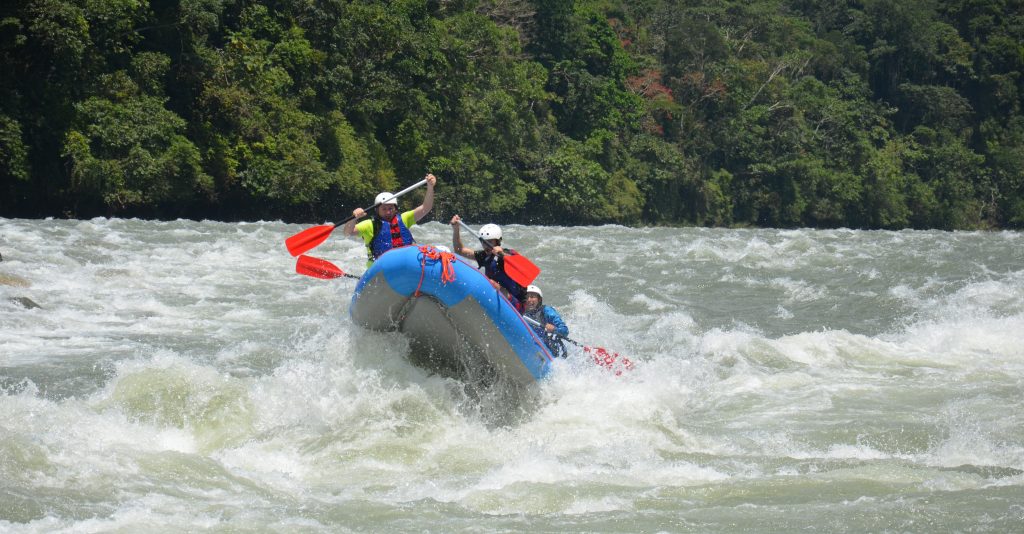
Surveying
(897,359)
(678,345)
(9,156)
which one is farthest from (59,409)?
(9,156)

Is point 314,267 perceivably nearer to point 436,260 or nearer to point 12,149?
point 436,260

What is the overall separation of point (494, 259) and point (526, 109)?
1008 inches

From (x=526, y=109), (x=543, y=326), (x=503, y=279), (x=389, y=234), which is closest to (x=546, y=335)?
(x=543, y=326)

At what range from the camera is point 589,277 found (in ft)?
Answer: 56.6

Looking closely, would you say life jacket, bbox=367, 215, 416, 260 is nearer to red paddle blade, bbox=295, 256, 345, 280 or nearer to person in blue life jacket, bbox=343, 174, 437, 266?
person in blue life jacket, bbox=343, 174, 437, 266

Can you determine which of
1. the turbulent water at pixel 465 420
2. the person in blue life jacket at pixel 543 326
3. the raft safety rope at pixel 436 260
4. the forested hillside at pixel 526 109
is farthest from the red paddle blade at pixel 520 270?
the forested hillside at pixel 526 109

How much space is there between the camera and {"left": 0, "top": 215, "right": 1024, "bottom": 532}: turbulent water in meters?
5.75

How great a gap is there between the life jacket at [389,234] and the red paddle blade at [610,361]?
5.50 ft

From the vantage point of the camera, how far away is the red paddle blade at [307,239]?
29.1 feet

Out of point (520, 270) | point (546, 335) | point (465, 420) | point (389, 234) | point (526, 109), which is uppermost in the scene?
point (389, 234)

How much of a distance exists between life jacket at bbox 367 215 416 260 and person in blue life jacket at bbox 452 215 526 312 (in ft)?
1.26

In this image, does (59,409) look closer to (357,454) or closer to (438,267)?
(357,454)

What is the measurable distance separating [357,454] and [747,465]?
91.1 inches

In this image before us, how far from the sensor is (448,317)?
306 inches
